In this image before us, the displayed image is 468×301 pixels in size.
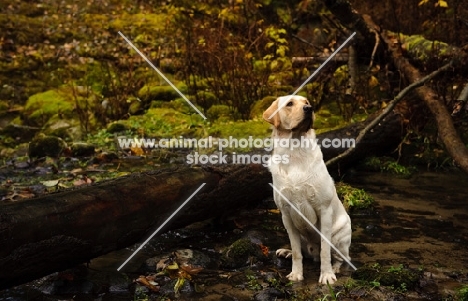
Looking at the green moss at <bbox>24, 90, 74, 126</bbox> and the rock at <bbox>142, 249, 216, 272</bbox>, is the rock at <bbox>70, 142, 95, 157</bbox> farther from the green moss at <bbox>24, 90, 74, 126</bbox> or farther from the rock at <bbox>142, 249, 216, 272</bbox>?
the rock at <bbox>142, 249, 216, 272</bbox>

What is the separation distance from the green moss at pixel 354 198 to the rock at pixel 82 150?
14.4 feet

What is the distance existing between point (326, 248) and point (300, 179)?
0.61 meters

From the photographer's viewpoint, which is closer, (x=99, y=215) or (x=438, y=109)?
(x=99, y=215)

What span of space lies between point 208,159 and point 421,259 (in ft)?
8.30

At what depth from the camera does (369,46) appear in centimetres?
968

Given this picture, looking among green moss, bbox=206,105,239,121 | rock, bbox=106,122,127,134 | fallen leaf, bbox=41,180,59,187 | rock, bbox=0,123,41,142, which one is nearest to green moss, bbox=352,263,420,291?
fallen leaf, bbox=41,180,59,187

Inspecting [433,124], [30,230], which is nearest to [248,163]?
[30,230]

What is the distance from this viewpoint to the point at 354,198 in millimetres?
6375

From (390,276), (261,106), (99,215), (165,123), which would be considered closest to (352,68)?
(261,106)

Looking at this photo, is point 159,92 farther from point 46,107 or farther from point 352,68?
point 352,68

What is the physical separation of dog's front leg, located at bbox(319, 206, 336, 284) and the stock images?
1cm

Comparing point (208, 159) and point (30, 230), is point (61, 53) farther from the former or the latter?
point (30, 230)

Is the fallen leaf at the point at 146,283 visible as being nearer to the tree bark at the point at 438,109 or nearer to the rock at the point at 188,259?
the rock at the point at 188,259

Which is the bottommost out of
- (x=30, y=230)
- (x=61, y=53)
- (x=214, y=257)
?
(x=214, y=257)
